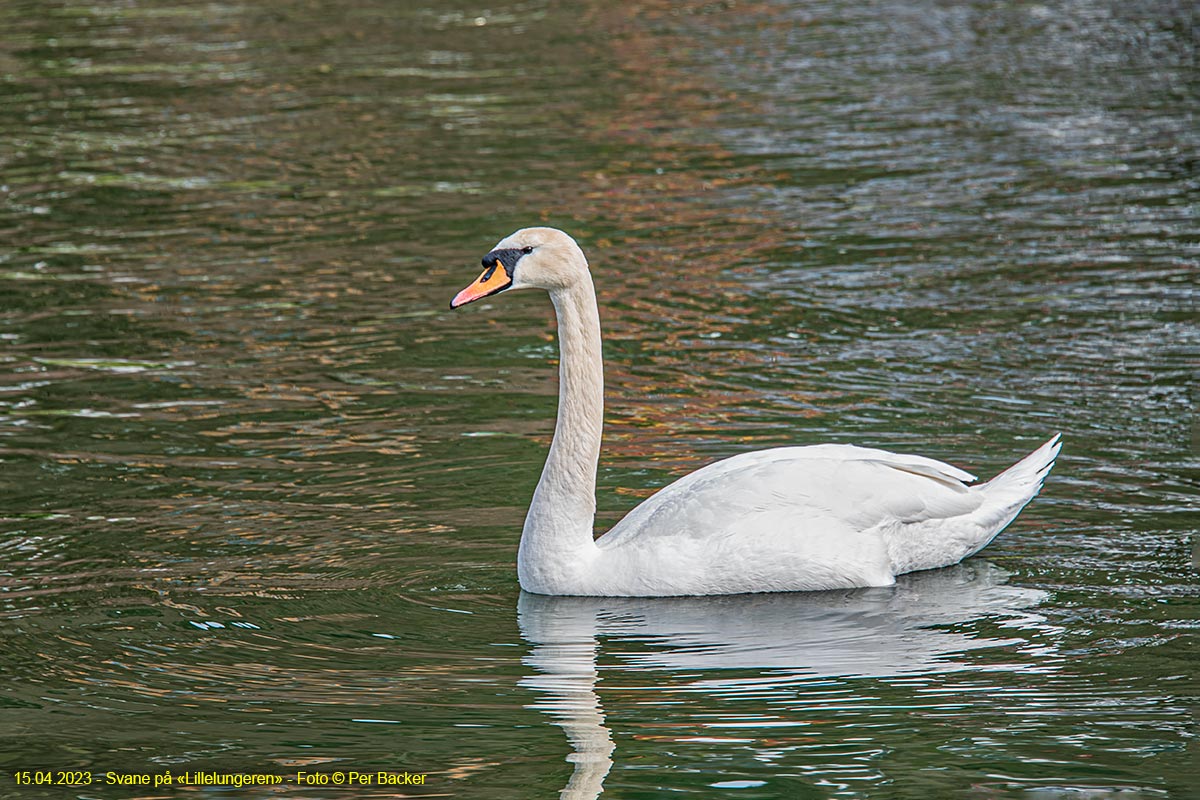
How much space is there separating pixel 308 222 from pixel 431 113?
5.12 meters

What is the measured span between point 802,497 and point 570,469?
3.44ft

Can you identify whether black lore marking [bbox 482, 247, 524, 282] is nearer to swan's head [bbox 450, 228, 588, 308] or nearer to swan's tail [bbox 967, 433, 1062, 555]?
swan's head [bbox 450, 228, 588, 308]

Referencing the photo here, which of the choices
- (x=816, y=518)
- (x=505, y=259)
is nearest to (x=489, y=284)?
(x=505, y=259)

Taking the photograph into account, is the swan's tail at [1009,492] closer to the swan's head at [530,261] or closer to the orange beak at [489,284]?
the swan's head at [530,261]

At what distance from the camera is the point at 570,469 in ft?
27.7

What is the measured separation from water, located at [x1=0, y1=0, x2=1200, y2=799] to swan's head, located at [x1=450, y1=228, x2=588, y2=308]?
1.36 meters

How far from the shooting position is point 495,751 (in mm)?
6617

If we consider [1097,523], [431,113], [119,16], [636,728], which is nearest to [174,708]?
[636,728]

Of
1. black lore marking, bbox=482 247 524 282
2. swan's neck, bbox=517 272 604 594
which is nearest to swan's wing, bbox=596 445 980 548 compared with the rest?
swan's neck, bbox=517 272 604 594

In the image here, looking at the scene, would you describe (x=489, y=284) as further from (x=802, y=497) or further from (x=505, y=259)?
(x=802, y=497)

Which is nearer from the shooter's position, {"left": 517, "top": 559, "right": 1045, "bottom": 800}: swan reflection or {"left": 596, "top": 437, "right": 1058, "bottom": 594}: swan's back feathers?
{"left": 517, "top": 559, "right": 1045, "bottom": 800}: swan reflection

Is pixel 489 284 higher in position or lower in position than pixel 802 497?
higher

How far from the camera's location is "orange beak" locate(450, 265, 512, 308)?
26.6 ft

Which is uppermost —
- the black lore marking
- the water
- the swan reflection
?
the black lore marking
